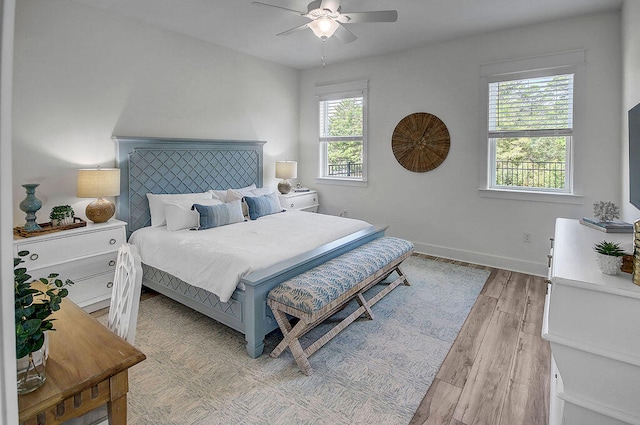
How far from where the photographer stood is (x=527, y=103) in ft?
13.2

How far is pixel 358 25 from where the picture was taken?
12.9 feet

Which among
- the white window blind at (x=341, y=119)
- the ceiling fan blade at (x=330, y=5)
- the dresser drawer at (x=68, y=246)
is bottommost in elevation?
the dresser drawer at (x=68, y=246)

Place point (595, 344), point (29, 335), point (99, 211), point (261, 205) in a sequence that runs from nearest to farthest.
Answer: point (29, 335)
point (595, 344)
point (99, 211)
point (261, 205)

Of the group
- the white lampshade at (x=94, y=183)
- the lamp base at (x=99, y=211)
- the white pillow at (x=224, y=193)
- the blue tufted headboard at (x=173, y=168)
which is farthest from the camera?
the white pillow at (x=224, y=193)

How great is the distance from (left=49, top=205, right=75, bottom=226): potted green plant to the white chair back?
1.85 meters

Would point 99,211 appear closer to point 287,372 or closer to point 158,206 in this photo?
point 158,206

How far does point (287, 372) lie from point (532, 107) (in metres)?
3.78

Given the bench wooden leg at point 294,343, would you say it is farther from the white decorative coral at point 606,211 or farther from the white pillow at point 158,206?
the white decorative coral at point 606,211

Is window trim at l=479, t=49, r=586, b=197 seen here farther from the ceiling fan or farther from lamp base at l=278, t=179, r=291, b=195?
lamp base at l=278, t=179, r=291, b=195

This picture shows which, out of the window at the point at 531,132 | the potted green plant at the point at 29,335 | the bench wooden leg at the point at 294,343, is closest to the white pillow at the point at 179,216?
the bench wooden leg at the point at 294,343

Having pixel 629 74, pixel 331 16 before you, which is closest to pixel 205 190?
pixel 331 16

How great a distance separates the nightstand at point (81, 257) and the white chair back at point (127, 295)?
164 centimetres

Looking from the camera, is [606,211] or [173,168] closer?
[606,211]

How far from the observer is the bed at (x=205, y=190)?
2523mm
